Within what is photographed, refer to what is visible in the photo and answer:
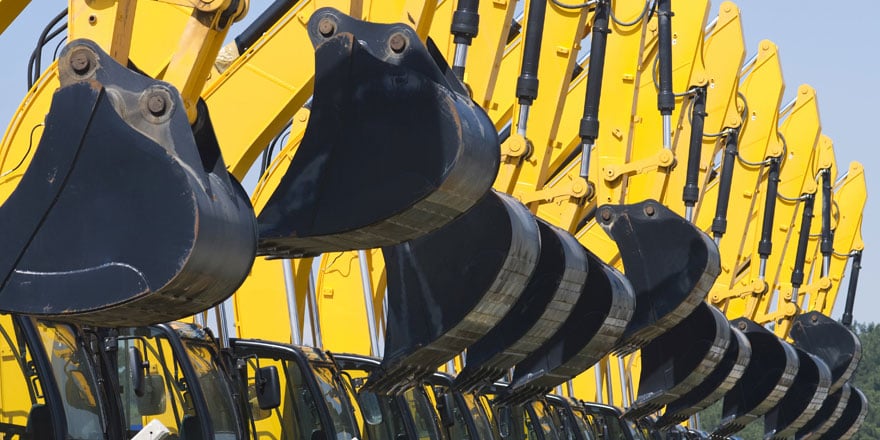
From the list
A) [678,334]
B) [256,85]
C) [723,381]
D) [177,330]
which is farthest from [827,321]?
[177,330]

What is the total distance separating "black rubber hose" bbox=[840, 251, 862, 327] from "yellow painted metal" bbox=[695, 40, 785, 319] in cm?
619

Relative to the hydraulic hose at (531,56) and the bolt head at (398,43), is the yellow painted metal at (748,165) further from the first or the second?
the bolt head at (398,43)

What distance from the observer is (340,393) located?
1138 centimetres

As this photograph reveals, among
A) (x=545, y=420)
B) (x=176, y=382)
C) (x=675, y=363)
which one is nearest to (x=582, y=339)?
(x=545, y=420)

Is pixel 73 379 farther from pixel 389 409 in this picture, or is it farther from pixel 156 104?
pixel 389 409

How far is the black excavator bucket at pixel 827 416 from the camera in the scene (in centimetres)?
3102

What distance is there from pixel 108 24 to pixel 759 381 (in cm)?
1836

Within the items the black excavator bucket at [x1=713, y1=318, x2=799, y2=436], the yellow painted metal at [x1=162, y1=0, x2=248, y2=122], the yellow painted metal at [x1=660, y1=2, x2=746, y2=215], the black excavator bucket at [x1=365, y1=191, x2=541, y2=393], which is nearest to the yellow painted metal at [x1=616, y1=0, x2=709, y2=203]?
the yellow painted metal at [x1=660, y1=2, x2=746, y2=215]

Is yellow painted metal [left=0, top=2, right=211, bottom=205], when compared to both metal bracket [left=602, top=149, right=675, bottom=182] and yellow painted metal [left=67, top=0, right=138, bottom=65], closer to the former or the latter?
yellow painted metal [left=67, top=0, right=138, bottom=65]

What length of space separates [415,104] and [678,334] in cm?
1050

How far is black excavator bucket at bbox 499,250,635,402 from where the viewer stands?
46.1 feet

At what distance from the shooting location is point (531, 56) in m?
13.6

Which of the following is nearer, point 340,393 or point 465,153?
point 465,153

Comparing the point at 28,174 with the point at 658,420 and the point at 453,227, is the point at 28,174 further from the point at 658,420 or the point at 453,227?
the point at 658,420
